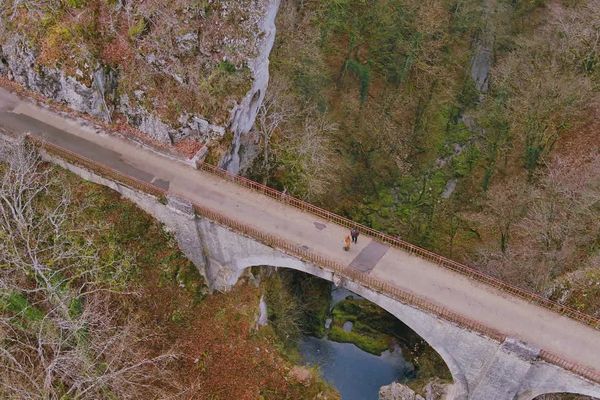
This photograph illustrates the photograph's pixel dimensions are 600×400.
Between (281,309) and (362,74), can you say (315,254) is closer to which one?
(281,309)

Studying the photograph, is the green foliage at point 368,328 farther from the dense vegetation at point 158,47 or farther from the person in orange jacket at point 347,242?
the dense vegetation at point 158,47

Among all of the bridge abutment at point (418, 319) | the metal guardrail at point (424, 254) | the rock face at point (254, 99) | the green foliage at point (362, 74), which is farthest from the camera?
the green foliage at point (362, 74)

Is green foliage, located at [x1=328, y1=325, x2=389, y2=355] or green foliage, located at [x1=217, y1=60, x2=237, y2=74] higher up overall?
green foliage, located at [x1=217, y1=60, x2=237, y2=74]

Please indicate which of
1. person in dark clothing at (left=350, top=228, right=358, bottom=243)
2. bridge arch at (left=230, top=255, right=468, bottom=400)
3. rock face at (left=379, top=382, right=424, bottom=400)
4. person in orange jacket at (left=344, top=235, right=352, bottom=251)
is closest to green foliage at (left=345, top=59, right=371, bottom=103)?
person in dark clothing at (left=350, top=228, right=358, bottom=243)

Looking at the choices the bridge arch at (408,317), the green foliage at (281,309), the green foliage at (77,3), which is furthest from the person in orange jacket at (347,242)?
the green foliage at (77,3)

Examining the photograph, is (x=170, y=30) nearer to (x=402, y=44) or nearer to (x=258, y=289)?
(x=258, y=289)

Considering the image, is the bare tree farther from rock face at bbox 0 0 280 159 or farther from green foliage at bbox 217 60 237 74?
green foliage at bbox 217 60 237 74

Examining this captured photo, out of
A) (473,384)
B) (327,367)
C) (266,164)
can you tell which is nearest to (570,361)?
(473,384)
